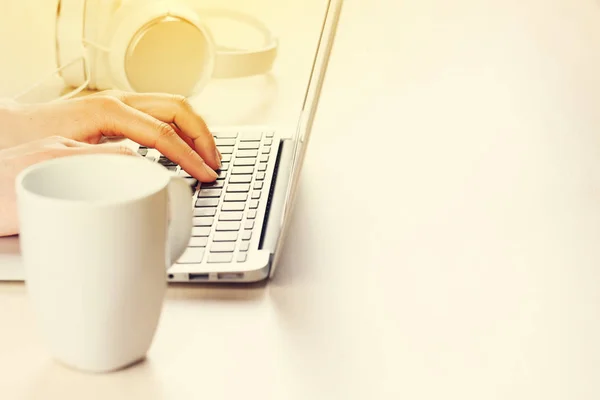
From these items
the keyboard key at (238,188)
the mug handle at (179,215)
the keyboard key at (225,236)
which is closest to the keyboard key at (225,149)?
the keyboard key at (238,188)

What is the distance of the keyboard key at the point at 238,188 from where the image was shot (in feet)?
2.43

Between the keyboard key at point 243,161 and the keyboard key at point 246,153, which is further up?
the keyboard key at point 243,161

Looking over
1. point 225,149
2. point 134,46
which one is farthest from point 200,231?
point 134,46

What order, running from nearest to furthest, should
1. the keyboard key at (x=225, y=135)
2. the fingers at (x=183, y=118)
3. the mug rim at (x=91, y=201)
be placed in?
the mug rim at (x=91, y=201)
the fingers at (x=183, y=118)
the keyboard key at (x=225, y=135)

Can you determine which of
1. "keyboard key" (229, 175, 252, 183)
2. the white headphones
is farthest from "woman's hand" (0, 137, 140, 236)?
the white headphones

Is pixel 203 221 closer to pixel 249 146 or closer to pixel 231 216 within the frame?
pixel 231 216

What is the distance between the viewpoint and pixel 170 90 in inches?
41.8

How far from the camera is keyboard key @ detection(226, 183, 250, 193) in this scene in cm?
74

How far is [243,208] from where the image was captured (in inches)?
27.6

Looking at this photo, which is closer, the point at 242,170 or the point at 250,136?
the point at 242,170

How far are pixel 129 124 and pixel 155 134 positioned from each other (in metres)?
0.03

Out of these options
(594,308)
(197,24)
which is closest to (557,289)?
(594,308)

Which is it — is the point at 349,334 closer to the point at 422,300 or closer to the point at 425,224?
the point at 422,300

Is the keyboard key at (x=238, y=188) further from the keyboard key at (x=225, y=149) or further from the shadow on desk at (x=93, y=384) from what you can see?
the shadow on desk at (x=93, y=384)
